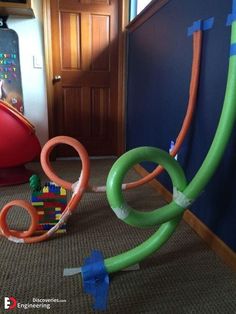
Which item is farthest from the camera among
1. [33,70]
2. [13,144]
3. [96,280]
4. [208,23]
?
[33,70]

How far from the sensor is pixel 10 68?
9.54 feet

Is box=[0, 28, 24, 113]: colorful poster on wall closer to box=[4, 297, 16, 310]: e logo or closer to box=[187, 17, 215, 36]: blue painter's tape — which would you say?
box=[187, 17, 215, 36]: blue painter's tape

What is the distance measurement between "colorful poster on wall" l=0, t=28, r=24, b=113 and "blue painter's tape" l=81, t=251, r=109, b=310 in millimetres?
2275

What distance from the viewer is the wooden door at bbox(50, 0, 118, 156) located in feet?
9.80

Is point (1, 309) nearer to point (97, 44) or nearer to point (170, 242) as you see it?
point (170, 242)

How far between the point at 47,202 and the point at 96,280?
0.53 meters

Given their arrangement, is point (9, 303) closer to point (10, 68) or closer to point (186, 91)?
point (186, 91)

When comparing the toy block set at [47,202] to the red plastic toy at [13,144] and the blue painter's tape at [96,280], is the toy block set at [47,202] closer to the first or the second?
the blue painter's tape at [96,280]

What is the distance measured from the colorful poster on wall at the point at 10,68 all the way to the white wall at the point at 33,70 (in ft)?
0.20

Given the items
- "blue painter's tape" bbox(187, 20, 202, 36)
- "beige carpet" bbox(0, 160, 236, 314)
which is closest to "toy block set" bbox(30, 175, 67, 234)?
"beige carpet" bbox(0, 160, 236, 314)

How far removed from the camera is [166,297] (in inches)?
43.3

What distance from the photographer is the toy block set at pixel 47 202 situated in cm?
150

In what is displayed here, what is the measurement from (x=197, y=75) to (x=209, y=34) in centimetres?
21

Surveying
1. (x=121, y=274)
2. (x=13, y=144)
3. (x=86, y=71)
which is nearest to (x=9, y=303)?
(x=121, y=274)
